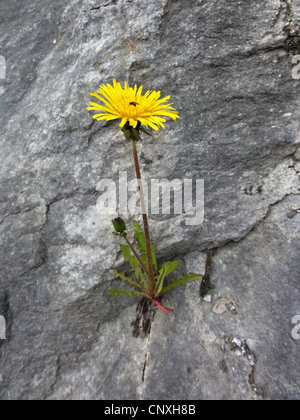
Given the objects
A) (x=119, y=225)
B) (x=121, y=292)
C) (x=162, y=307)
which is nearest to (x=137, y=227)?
(x=119, y=225)

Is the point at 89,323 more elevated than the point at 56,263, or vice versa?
the point at 56,263

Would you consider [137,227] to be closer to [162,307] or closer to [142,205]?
[142,205]

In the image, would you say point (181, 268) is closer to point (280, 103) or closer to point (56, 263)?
point (56, 263)

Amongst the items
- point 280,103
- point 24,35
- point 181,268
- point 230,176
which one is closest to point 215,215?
point 230,176

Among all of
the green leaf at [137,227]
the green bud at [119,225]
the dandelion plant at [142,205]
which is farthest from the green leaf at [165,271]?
the green bud at [119,225]

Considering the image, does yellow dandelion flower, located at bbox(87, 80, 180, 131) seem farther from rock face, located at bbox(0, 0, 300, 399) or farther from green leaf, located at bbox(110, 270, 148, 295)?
green leaf, located at bbox(110, 270, 148, 295)

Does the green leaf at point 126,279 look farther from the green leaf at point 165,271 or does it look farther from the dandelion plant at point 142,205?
the green leaf at point 165,271

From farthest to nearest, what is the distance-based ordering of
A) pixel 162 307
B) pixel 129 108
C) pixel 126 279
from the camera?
pixel 126 279 < pixel 162 307 < pixel 129 108
